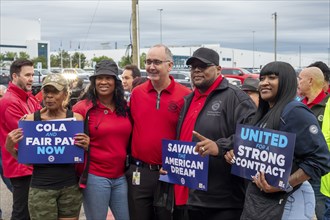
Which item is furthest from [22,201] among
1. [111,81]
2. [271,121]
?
[271,121]

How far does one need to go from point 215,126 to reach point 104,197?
132cm

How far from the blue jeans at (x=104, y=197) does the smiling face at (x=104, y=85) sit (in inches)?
31.6

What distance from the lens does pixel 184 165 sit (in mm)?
3994

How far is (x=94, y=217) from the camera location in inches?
173

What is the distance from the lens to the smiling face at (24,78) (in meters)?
5.11

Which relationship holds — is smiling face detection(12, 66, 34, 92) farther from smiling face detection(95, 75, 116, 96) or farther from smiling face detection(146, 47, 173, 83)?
smiling face detection(146, 47, 173, 83)

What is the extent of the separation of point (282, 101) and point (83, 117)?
198 centimetres

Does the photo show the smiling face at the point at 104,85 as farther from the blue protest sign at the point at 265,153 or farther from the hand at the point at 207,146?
the blue protest sign at the point at 265,153

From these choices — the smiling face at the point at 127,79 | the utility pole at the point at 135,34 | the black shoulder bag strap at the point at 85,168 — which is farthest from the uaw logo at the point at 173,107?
the utility pole at the point at 135,34

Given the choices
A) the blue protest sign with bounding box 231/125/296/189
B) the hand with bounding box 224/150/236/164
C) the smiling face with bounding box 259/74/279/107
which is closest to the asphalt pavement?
the hand with bounding box 224/150/236/164

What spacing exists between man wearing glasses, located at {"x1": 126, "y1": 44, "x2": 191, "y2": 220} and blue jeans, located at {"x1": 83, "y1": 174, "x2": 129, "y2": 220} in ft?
0.24

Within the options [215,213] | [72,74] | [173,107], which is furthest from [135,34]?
[215,213]

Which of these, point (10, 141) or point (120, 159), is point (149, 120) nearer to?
point (120, 159)

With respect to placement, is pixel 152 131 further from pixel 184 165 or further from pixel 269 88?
pixel 269 88
